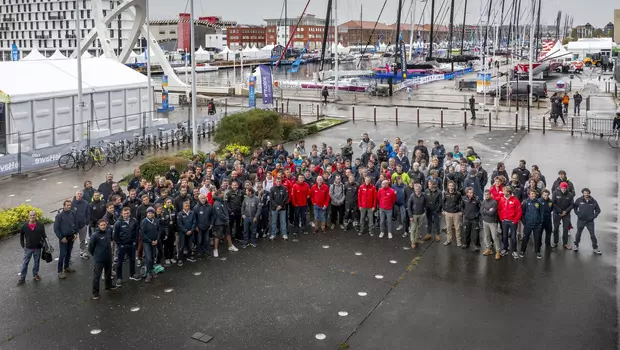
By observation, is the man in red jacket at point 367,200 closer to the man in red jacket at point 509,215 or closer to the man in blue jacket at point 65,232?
the man in red jacket at point 509,215

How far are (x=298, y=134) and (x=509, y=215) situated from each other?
17.1m

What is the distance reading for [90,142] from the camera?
22656mm

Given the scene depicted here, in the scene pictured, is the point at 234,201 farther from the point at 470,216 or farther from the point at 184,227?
the point at 470,216

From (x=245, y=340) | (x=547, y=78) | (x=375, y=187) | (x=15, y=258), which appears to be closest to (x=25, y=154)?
(x=15, y=258)

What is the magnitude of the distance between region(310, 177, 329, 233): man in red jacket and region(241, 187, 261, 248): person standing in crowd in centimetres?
150

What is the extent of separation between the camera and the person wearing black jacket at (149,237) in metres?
11.1

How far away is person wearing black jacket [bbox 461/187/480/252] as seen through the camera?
12.6m

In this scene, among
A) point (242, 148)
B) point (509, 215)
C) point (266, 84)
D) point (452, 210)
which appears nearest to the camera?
point (509, 215)

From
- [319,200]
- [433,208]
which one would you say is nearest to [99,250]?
[319,200]

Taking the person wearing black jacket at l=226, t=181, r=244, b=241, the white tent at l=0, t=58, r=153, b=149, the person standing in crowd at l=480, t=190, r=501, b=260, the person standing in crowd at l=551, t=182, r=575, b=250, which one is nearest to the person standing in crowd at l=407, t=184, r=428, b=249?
the person standing in crowd at l=480, t=190, r=501, b=260

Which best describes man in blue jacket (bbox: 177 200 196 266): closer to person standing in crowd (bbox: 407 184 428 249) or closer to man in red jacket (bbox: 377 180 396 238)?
man in red jacket (bbox: 377 180 396 238)

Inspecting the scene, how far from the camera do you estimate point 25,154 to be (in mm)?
20469

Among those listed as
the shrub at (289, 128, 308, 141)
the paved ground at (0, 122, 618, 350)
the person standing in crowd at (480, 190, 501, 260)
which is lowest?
the paved ground at (0, 122, 618, 350)

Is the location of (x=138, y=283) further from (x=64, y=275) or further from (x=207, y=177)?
(x=207, y=177)
